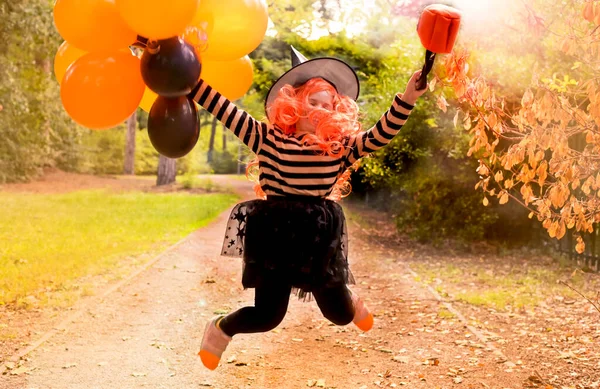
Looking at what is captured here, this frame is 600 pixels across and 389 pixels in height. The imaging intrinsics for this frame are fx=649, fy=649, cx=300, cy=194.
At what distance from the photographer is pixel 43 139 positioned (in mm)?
20641

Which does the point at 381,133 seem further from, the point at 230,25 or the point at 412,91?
the point at 230,25

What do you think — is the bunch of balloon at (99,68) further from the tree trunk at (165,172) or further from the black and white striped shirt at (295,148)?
the tree trunk at (165,172)

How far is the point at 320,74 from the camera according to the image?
2.80 metres

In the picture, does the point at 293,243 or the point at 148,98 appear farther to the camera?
the point at 148,98

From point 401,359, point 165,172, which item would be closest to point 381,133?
point 401,359

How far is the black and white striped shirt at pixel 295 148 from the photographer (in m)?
2.64

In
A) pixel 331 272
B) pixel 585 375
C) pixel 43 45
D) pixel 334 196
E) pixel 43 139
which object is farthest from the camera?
pixel 43 139

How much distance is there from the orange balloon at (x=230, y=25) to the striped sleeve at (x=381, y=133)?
2.02 ft

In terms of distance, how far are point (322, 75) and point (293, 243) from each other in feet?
2.41

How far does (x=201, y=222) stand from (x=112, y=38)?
9927 mm

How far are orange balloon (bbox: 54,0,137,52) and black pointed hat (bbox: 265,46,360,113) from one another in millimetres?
640

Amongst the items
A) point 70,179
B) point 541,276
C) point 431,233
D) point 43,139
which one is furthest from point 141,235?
point 70,179

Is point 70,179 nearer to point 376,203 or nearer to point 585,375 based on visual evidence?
point 376,203

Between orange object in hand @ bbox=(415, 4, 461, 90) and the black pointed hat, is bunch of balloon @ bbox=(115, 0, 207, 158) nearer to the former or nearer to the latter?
the black pointed hat
